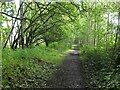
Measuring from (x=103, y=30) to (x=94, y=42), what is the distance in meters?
0.31

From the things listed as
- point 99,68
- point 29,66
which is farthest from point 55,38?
point 99,68

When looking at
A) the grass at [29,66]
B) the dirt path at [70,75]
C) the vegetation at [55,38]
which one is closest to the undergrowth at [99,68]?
the vegetation at [55,38]

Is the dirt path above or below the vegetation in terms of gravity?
below

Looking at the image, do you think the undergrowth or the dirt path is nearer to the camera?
the undergrowth

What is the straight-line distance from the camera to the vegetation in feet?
13.6

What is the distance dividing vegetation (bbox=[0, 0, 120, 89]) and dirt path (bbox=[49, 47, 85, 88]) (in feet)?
0.42

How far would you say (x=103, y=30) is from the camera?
485 cm

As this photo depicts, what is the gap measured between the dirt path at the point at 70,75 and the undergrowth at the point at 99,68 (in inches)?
5.1

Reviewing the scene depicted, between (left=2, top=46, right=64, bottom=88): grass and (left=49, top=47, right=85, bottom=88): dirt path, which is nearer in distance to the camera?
(left=2, top=46, right=64, bottom=88): grass

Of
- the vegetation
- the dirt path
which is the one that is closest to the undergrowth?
the vegetation

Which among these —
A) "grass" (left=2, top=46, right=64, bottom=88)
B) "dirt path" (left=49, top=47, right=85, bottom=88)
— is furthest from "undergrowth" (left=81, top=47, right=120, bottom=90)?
"grass" (left=2, top=46, right=64, bottom=88)

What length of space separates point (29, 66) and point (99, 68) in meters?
1.35

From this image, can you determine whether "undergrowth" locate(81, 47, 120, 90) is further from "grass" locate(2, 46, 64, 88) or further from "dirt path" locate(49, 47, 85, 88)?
"grass" locate(2, 46, 64, 88)

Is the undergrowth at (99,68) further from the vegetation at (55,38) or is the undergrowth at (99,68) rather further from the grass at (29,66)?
the grass at (29,66)
